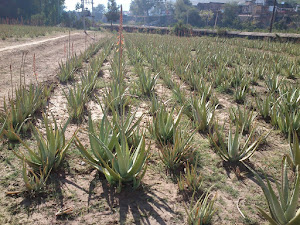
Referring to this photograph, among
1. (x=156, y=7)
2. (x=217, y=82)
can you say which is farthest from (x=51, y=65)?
(x=156, y=7)

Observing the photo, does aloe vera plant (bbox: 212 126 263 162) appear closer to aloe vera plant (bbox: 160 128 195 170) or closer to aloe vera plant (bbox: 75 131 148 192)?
aloe vera plant (bbox: 160 128 195 170)

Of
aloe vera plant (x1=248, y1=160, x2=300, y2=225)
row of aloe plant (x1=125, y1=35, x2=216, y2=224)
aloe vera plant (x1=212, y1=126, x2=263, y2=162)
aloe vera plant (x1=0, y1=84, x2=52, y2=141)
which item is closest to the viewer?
aloe vera plant (x1=248, y1=160, x2=300, y2=225)

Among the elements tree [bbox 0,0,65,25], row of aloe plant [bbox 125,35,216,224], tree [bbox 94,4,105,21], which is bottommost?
row of aloe plant [bbox 125,35,216,224]

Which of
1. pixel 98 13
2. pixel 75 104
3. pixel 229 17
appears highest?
pixel 98 13

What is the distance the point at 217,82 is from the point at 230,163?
3376 millimetres

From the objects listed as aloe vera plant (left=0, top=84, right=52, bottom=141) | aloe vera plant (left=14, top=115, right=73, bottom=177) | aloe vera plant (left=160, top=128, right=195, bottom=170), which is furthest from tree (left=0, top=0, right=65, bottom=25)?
aloe vera plant (left=160, top=128, right=195, bottom=170)

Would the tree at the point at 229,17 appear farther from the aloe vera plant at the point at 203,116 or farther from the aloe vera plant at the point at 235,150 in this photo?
the aloe vera plant at the point at 235,150

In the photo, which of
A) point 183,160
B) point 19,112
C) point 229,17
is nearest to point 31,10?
point 229,17

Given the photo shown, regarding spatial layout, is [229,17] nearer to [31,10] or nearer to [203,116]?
[31,10]

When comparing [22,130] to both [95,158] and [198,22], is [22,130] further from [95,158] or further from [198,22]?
[198,22]

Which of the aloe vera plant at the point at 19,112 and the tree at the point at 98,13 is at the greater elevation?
the tree at the point at 98,13

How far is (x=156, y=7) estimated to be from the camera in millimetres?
103812

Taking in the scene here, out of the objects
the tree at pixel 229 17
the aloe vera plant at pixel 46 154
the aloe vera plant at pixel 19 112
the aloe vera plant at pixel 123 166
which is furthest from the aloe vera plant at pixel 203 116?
the tree at pixel 229 17

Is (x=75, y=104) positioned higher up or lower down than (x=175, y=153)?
higher up
